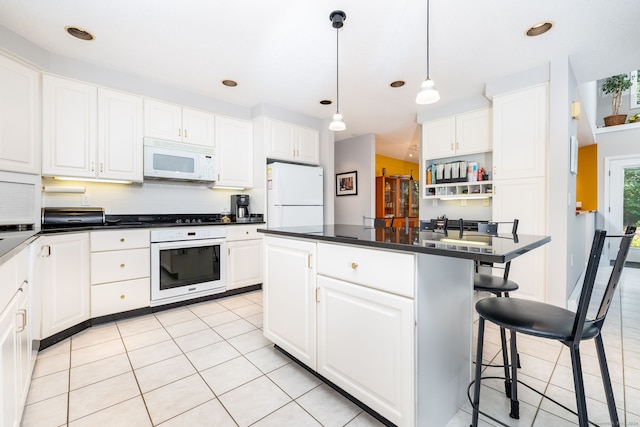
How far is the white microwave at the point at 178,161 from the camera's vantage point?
327 cm

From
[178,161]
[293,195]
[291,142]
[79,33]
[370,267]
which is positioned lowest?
[370,267]

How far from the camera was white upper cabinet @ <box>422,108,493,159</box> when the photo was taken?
3721 mm

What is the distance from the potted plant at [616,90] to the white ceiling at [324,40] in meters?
2.64

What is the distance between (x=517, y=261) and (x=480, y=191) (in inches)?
42.6

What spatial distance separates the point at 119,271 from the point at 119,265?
0.06 meters

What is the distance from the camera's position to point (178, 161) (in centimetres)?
346

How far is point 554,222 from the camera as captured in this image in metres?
Result: 2.94

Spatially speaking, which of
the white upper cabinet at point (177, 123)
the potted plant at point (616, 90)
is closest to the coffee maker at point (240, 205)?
the white upper cabinet at point (177, 123)

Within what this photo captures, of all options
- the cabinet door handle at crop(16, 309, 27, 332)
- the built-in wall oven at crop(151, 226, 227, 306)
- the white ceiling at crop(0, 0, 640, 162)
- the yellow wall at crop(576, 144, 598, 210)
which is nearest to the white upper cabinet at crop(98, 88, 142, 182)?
the white ceiling at crop(0, 0, 640, 162)

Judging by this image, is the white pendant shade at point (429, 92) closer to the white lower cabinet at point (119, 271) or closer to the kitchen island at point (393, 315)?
the kitchen island at point (393, 315)

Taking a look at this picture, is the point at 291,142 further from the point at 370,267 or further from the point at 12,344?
the point at 12,344

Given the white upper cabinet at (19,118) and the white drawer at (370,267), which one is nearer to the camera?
the white drawer at (370,267)

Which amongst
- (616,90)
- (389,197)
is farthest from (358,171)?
(616,90)

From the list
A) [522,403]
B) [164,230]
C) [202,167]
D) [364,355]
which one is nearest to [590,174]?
[522,403]
